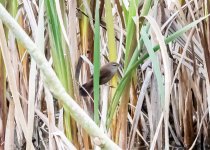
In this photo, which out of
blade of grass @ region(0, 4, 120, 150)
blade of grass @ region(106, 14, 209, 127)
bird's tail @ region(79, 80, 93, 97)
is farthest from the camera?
bird's tail @ region(79, 80, 93, 97)

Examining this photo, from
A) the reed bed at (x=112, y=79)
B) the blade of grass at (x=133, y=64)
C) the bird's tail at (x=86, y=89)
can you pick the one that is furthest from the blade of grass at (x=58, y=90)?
the bird's tail at (x=86, y=89)

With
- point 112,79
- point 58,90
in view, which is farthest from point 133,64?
point 58,90

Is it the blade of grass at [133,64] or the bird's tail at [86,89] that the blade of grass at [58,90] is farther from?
the bird's tail at [86,89]

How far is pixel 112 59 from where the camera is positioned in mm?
837

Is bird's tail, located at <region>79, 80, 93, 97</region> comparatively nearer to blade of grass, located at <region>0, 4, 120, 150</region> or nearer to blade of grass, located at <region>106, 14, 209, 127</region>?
blade of grass, located at <region>106, 14, 209, 127</region>

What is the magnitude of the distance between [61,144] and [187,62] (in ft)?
1.48

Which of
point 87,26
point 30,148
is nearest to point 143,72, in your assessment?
point 87,26

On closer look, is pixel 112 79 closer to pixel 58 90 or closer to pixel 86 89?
pixel 86 89

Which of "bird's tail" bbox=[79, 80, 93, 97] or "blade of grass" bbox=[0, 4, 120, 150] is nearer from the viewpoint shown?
"blade of grass" bbox=[0, 4, 120, 150]

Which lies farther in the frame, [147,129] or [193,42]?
[147,129]

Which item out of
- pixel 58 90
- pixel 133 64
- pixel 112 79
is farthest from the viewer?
pixel 112 79

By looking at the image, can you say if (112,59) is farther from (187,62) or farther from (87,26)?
(187,62)

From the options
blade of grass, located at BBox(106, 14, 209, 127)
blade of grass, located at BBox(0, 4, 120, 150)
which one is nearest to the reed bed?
blade of grass, located at BBox(106, 14, 209, 127)

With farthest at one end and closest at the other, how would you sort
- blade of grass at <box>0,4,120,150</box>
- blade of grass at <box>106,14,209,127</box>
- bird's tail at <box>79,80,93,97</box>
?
bird's tail at <box>79,80,93,97</box>, blade of grass at <box>106,14,209,127</box>, blade of grass at <box>0,4,120,150</box>
